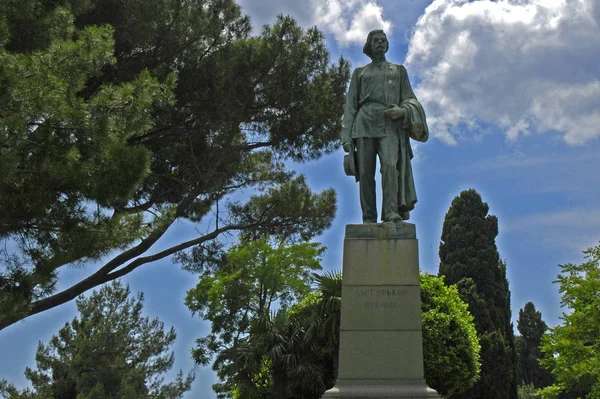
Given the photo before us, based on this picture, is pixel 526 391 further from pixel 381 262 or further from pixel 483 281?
pixel 381 262

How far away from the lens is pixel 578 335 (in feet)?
67.7

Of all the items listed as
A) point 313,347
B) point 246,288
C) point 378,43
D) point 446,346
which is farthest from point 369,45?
point 246,288

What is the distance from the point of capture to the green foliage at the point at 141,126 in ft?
30.0

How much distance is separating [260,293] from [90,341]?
271 inches

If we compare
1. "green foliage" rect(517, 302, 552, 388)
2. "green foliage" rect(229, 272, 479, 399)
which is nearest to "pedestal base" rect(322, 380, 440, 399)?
"green foliage" rect(229, 272, 479, 399)

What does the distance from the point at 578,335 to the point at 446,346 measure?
3.87 metres

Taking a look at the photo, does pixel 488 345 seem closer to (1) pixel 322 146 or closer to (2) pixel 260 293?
(2) pixel 260 293

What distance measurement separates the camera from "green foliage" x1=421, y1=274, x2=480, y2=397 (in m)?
21.3

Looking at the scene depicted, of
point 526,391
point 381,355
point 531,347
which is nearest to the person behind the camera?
point 381,355

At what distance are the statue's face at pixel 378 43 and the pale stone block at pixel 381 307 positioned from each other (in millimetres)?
3118

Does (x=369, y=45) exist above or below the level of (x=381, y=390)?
above

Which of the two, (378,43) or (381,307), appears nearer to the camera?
(381,307)

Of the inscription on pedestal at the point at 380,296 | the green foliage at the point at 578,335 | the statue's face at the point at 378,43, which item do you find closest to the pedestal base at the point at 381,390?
the inscription on pedestal at the point at 380,296

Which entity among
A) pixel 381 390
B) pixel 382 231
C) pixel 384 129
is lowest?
pixel 381 390
